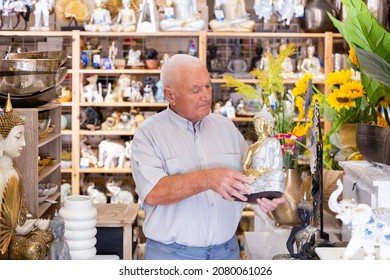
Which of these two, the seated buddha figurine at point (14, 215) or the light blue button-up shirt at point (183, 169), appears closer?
the seated buddha figurine at point (14, 215)

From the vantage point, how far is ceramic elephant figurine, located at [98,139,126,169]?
5.39 m

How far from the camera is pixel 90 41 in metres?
5.50

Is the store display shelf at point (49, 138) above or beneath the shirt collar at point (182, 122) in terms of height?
beneath

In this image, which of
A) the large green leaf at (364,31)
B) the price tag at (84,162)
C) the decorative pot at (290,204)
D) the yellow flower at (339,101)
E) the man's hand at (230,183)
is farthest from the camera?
the price tag at (84,162)

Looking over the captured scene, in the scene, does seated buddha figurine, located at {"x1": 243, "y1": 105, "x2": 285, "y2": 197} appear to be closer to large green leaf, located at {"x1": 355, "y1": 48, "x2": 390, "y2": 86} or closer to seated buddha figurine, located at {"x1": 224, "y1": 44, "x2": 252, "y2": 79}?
large green leaf, located at {"x1": 355, "y1": 48, "x2": 390, "y2": 86}

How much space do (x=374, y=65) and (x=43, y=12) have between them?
377 cm

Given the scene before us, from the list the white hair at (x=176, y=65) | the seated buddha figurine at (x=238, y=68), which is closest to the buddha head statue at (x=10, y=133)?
the white hair at (x=176, y=65)

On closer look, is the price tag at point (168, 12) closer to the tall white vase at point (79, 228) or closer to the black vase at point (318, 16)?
the black vase at point (318, 16)

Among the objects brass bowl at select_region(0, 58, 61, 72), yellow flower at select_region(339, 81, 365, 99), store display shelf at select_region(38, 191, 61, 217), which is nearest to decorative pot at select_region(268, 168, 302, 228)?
yellow flower at select_region(339, 81, 365, 99)

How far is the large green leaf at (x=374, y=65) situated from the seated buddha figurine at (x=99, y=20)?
11.4 feet

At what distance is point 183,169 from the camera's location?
7.38 ft

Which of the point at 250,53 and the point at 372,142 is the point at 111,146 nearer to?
the point at 250,53

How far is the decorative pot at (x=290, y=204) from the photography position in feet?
9.57

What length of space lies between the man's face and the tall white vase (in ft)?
1.51
